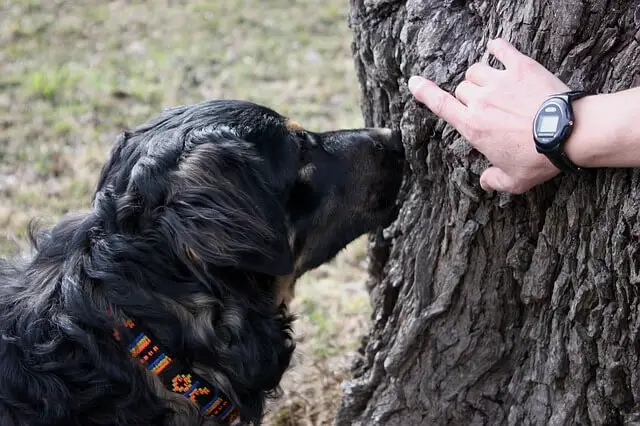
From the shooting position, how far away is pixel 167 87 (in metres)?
7.00

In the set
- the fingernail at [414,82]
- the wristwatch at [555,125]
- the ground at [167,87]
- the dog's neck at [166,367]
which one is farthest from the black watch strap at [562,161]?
the ground at [167,87]

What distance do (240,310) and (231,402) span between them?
361 millimetres

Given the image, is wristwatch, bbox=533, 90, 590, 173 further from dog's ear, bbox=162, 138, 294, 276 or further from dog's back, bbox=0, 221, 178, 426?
dog's back, bbox=0, 221, 178, 426

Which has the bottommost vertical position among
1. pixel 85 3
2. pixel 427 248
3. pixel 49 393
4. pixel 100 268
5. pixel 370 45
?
pixel 49 393

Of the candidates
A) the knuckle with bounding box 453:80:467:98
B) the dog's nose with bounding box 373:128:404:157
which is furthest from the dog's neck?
the knuckle with bounding box 453:80:467:98

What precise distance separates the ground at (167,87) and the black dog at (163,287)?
1303mm

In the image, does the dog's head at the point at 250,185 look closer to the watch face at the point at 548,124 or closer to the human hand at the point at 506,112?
the human hand at the point at 506,112

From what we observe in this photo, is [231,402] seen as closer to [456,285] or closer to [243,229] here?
[243,229]

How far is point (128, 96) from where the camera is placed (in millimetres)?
6887

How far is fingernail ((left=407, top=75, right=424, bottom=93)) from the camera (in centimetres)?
260

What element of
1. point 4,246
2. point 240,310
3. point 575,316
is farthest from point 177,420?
point 4,246

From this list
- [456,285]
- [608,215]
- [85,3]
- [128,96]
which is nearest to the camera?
[608,215]

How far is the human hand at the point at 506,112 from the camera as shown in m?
2.26

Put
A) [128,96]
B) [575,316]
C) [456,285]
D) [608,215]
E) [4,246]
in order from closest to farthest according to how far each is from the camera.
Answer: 1. [608,215]
2. [575,316]
3. [456,285]
4. [4,246]
5. [128,96]
